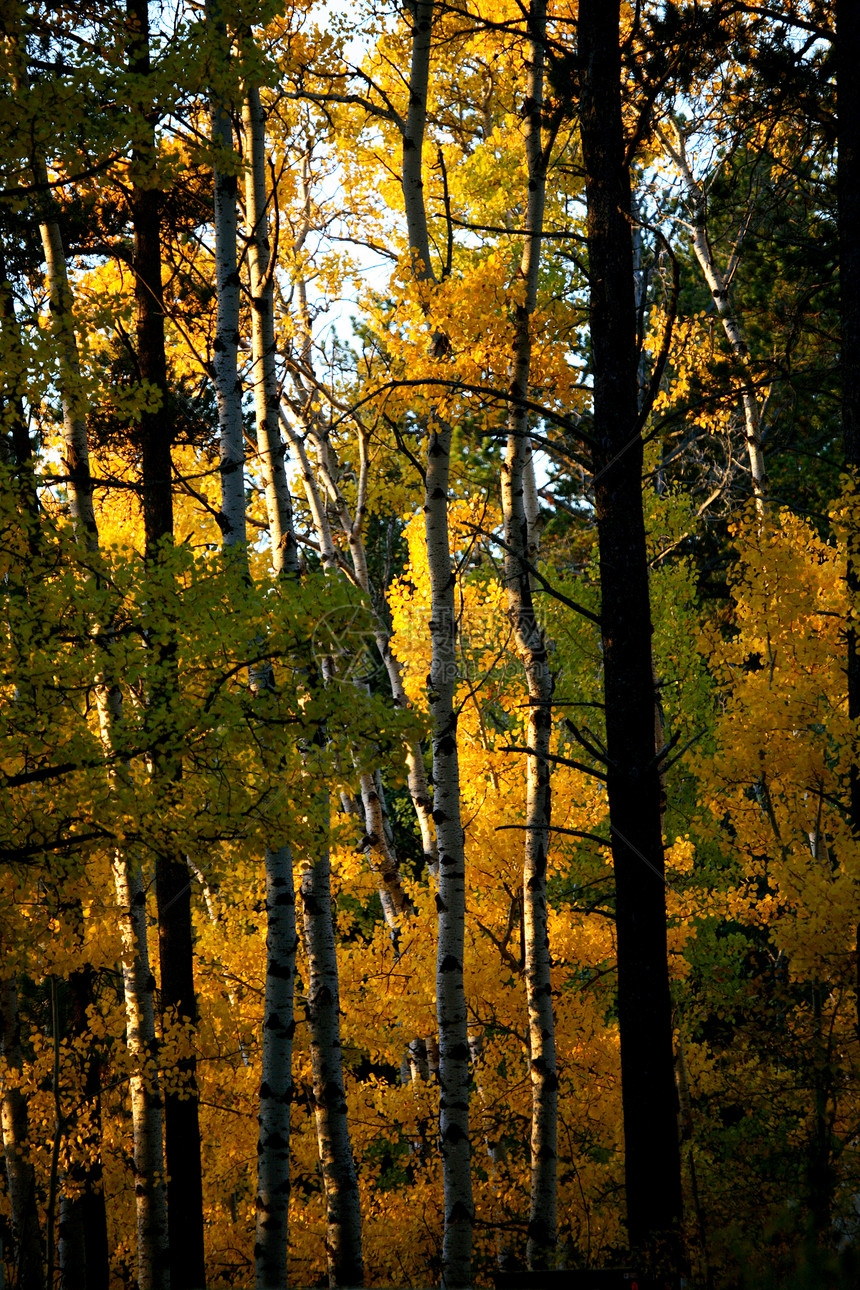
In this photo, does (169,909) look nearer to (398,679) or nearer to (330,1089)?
(330,1089)

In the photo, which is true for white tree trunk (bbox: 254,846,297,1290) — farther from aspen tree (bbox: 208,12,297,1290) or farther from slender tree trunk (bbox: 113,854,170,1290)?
slender tree trunk (bbox: 113,854,170,1290)

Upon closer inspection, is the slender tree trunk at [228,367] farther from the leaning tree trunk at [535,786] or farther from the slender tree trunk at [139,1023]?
the leaning tree trunk at [535,786]

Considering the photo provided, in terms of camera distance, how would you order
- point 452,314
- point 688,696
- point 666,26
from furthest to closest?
point 688,696, point 452,314, point 666,26

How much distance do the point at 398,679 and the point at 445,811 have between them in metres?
3.75

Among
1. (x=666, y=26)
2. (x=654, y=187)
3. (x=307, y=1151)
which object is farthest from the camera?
(x=654, y=187)

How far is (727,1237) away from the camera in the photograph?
409 centimetres

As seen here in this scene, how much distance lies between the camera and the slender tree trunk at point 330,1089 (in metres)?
6.89

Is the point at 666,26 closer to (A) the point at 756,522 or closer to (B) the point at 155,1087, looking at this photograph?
(A) the point at 756,522

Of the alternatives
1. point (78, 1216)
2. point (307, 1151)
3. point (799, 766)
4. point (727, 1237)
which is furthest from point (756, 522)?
point (78, 1216)

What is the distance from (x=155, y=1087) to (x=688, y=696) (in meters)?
10.5

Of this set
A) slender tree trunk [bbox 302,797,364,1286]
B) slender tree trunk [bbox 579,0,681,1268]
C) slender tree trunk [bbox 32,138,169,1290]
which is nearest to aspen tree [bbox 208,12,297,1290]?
slender tree trunk [bbox 302,797,364,1286]

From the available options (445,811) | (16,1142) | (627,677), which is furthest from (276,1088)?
(16,1142)

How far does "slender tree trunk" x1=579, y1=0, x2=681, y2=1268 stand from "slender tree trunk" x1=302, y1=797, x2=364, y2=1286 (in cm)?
291

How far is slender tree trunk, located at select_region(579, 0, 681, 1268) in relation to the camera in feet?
14.2
